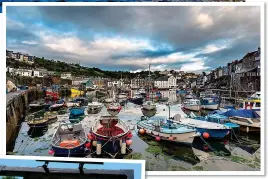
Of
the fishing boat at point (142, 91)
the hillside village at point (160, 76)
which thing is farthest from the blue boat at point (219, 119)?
the fishing boat at point (142, 91)

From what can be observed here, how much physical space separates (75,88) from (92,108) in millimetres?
305

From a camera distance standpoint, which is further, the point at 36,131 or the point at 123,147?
the point at 36,131

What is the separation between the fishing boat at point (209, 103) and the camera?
10.8ft

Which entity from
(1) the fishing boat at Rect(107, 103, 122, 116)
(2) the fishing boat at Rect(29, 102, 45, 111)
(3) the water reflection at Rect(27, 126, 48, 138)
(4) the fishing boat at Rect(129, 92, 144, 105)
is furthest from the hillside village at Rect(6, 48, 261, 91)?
(3) the water reflection at Rect(27, 126, 48, 138)

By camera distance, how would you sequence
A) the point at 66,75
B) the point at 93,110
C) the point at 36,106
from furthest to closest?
the point at 36,106 < the point at 93,110 < the point at 66,75

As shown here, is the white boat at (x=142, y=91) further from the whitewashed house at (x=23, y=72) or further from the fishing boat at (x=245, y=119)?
the whitewashed house at (x=23, y=72)

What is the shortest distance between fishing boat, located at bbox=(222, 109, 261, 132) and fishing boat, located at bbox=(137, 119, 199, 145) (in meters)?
0.48

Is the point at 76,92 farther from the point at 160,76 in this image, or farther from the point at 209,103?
the point at 209,103

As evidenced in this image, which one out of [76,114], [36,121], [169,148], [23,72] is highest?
[23,72]

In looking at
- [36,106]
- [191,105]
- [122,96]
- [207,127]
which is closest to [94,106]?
[122,96]

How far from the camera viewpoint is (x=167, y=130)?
334 centimetres

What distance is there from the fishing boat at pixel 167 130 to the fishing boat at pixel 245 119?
479 millimetres

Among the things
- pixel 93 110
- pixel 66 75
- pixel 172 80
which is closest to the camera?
pixel 172 80

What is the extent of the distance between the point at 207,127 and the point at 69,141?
151 cm
